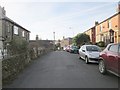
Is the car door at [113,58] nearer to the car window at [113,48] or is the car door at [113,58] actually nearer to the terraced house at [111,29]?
the car window at [113,48]

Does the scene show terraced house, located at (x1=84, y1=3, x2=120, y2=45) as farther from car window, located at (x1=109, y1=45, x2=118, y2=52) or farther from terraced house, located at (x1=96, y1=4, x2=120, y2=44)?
car window, located at (x1=109, y1=45, x2=118, y2=52)

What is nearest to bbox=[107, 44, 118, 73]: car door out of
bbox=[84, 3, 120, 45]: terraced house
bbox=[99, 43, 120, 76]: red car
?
bbox=[99, 43, 120, 76]: red car

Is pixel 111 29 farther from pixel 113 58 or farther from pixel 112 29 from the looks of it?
pixel 113 58

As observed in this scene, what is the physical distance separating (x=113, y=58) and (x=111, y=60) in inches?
9.9

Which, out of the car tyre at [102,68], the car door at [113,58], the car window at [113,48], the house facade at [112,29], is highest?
the house facade at [112,29]

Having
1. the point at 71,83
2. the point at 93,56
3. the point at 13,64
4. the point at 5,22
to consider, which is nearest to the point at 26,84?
the point at 71,83

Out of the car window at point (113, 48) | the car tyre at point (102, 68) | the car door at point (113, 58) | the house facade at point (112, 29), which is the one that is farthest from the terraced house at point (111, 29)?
the car door at point (113, 58)

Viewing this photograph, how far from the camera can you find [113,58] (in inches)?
376

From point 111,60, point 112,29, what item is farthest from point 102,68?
point 112,29

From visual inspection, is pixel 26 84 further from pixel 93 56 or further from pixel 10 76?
pixel 93 56

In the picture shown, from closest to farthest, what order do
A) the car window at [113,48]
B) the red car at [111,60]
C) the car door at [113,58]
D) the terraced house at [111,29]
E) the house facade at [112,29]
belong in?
1. the red car at [111,60]
2. the car door at [113,58]
3. the car window at [113,48]
4. the house facade at [112,29]
5. the terraced house at [111,29]

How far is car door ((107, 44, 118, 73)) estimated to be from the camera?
920cm

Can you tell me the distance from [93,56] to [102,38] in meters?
31.2

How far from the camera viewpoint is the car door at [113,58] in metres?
9.20
